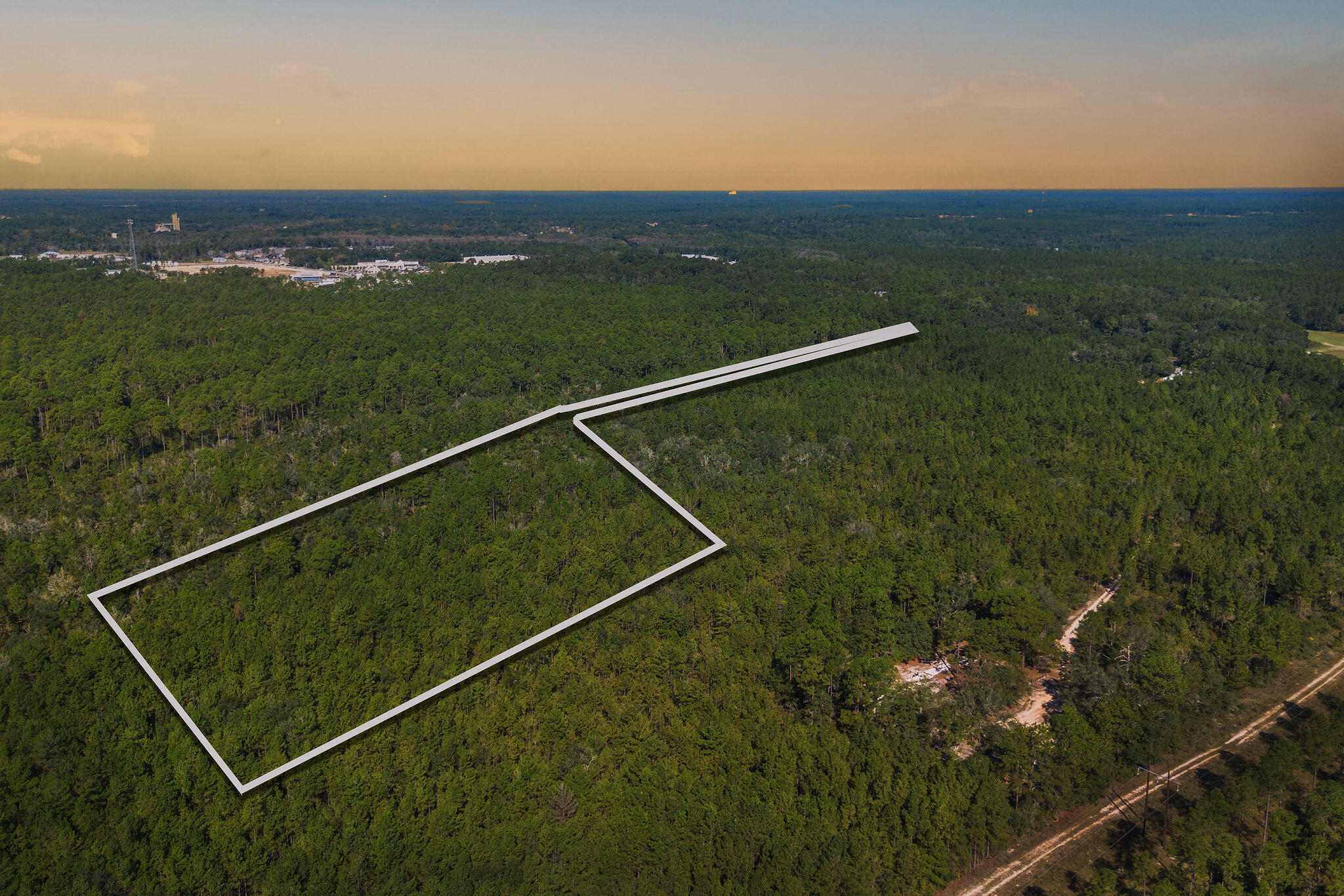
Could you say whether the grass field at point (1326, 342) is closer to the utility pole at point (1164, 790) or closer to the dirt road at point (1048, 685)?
the dirt road at point (1048, 685)

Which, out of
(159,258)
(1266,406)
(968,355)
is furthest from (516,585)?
(159,258)

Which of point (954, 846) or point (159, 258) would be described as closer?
point (954, 846)

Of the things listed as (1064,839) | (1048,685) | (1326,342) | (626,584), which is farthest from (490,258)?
(626,584)

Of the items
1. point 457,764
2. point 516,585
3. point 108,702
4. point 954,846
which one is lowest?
point 954,846

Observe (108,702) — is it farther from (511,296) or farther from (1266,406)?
(511,296)

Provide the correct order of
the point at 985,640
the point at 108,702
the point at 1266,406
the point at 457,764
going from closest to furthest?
the point at 108,702, the point at 457,764, the point at 985,640, the point at 1266,406
